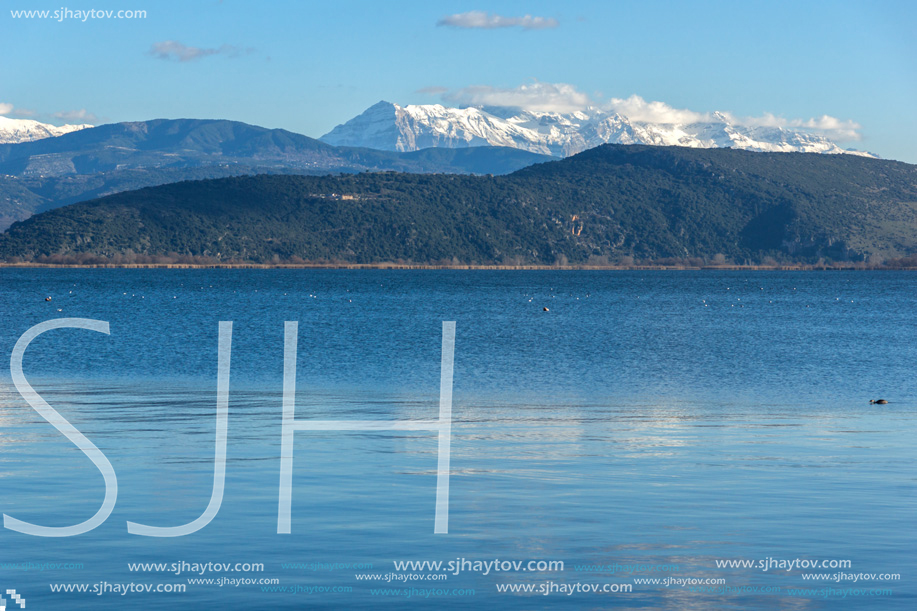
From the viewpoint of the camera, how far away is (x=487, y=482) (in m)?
20.6

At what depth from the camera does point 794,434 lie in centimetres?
2791

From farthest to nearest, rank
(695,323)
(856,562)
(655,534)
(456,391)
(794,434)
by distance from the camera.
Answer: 1. (695,323)
2. (456,391)
3. (794,434)
4. (655,534)
5. (856,562)

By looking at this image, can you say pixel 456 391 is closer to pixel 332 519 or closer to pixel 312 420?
pixel 312 420

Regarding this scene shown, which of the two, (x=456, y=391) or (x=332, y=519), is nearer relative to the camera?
(x=332, y=519)

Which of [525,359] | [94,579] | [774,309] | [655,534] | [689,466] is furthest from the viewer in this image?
[774,309]

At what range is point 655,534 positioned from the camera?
1672 centimetres

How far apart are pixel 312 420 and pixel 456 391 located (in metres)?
10.3

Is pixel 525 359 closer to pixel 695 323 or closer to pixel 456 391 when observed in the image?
pixel 456 391

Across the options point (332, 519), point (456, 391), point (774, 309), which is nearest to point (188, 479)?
point (332, 519)

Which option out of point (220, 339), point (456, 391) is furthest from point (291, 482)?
point (220, 339)

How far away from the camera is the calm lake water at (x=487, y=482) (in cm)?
1445

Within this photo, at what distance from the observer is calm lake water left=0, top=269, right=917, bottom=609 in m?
14.5

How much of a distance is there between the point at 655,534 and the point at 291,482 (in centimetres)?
712

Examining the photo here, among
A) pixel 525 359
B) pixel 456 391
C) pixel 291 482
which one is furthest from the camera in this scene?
pixel 525 359
